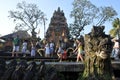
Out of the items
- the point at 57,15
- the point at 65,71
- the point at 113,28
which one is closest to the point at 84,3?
the point at 57,15

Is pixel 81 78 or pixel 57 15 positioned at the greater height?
pixel 57 15

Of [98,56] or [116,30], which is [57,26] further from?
[98,56]

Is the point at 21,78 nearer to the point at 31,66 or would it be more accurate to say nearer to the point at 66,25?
the point at 31,66

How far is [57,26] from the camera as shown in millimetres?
44938

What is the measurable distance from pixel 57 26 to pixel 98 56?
1424 inches

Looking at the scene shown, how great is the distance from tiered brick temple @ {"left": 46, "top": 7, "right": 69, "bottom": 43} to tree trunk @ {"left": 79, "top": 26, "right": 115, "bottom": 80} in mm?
34177

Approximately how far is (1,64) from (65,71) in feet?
8.22

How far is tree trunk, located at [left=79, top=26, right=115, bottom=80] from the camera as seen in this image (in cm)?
880

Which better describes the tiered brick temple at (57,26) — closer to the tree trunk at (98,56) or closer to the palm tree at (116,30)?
the palm tree at (116,30)

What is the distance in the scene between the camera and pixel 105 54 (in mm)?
8727

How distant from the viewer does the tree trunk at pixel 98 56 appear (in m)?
8.80

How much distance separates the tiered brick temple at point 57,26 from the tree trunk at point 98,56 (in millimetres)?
34177


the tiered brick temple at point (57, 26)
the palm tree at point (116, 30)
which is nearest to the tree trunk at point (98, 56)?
the tiered brick temple at point (57, 26)

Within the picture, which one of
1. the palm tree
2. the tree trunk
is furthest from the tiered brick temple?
the tree trunk
